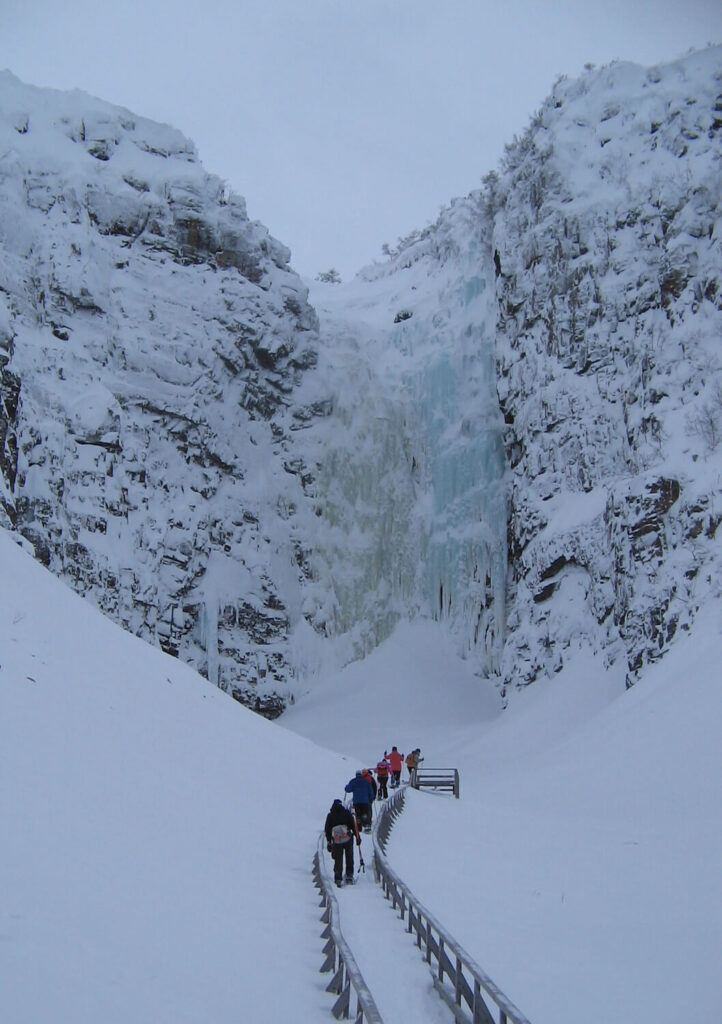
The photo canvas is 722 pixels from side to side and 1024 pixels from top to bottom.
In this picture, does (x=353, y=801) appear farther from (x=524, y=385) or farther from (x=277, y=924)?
(x=524, y=385)

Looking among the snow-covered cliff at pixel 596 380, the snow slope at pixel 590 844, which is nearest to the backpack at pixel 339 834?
the snow slope at pixel 590 844

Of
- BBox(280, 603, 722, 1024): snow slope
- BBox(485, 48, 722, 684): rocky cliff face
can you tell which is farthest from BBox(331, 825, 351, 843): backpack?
BBox(485, 48, 722, 684): rocky cliff face

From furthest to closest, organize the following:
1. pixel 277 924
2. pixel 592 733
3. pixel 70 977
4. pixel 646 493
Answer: pixel 646 493, pixel 592 733, pixel 277 924, pixel 70 977

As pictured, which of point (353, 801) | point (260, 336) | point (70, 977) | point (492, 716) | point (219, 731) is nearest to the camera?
point (70, 977)

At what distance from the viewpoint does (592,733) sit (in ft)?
86.5

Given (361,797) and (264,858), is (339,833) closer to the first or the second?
(264,858)

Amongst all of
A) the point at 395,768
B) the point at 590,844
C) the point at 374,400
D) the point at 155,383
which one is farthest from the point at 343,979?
the point at 374,400

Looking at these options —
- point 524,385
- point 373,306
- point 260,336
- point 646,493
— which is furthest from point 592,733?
point 373,306

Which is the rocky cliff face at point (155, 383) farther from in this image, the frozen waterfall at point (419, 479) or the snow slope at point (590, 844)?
the snow slope at point (590, 844)

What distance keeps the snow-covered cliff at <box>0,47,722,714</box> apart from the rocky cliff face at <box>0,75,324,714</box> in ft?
0.47

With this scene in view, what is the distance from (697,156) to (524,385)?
12.5 metres

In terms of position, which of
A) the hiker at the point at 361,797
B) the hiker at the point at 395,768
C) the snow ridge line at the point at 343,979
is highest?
the hiker at the point at 395,768

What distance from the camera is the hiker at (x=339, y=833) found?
1046 cm

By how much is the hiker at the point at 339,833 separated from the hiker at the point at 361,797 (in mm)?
3138
